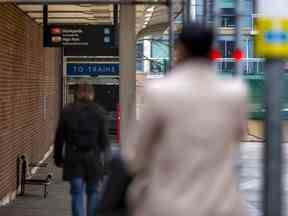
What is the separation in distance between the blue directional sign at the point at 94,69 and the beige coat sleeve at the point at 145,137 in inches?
730

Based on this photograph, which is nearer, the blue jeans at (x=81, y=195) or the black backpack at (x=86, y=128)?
the black backpack at (x=86, y=128)

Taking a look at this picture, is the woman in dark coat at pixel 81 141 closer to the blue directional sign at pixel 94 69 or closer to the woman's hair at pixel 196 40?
the woman's hair at pixel 196 40

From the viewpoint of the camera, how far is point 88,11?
17.3 meters

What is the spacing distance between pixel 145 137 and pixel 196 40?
495 millimetres

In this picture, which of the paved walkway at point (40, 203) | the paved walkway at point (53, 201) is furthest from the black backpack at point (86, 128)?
the paved walkway at point (40, 203)

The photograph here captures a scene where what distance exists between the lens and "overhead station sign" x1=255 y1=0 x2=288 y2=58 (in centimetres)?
467

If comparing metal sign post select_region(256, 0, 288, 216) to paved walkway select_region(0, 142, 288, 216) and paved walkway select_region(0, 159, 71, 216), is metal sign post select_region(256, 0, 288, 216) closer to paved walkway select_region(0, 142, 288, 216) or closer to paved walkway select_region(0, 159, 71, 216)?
paved walkway select_region(0, 142, 288, 216)

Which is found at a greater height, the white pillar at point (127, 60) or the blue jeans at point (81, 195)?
the white pillar at point (127, 60)

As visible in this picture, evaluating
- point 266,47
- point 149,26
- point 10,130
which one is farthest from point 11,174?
point 266,47

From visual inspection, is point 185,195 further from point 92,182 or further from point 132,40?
point 132,40

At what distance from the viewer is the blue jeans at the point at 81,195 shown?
9.77 meters

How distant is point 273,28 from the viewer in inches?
185

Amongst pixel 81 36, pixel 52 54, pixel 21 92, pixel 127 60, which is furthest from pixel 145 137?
pixel 52 54

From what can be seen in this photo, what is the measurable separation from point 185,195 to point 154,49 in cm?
5088
